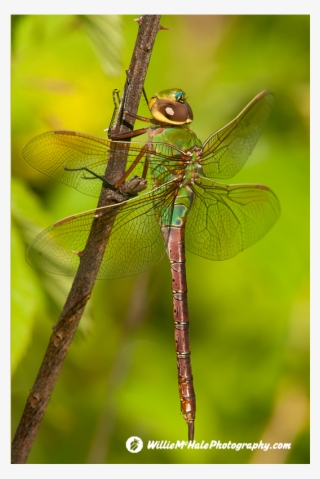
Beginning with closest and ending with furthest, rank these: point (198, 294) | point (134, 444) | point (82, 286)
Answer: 1. point (82, 286)
2. point (134, 444)
3. point (198, 294)

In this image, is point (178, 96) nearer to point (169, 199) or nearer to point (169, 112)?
point (169, 112)

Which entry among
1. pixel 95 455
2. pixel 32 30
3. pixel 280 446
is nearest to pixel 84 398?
pixel 95 455

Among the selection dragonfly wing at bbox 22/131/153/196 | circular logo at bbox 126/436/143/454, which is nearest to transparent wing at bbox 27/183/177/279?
dragonfly wing at bbox 22/131/153/196

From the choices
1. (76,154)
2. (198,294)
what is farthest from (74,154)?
(198,294)

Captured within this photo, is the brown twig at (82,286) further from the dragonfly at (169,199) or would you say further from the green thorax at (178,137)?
the green thorax at (178,137)

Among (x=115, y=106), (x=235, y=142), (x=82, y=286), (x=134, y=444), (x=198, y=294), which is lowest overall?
(x=134, y=444)

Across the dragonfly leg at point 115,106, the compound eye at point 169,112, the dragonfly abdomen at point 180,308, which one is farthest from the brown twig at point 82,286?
the dragonfly abdomen at point 180,308

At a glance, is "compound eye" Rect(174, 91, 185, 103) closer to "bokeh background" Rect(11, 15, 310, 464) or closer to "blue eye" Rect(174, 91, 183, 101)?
"blue eye" Rect(174, 91, 183, 101)
